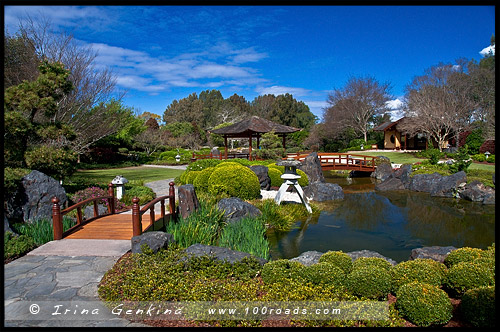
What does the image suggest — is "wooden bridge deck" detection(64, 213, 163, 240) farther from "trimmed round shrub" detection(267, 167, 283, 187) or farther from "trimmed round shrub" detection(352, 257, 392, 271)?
"trimmed round shrub" detection(267, 167, 283, 187)

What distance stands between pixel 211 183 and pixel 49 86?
5.27 m

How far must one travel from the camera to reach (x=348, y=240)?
7.96 meters

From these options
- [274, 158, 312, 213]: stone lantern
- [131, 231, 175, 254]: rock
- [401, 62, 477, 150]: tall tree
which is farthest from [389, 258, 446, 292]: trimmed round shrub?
[401, 62, 477, 150]: tall tree

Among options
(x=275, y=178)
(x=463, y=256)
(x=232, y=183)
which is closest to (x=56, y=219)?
(x=232, y=183)

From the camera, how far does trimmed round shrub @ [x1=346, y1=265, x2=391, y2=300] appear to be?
12.1ft

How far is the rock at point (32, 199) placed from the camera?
7008 millimetres

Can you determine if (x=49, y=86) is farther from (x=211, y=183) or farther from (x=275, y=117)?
(x=275, y=117)

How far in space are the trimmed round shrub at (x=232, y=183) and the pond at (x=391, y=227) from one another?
6.67 ft

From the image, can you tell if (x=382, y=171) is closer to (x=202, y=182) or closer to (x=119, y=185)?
(x=202, y=182)

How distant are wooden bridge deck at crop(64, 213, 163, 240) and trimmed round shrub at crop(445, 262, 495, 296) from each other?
5.10 m

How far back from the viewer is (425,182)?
50.4ft

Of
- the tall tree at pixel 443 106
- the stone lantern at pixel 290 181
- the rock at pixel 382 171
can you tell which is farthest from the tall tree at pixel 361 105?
the stone lantern at pixel 290 181
